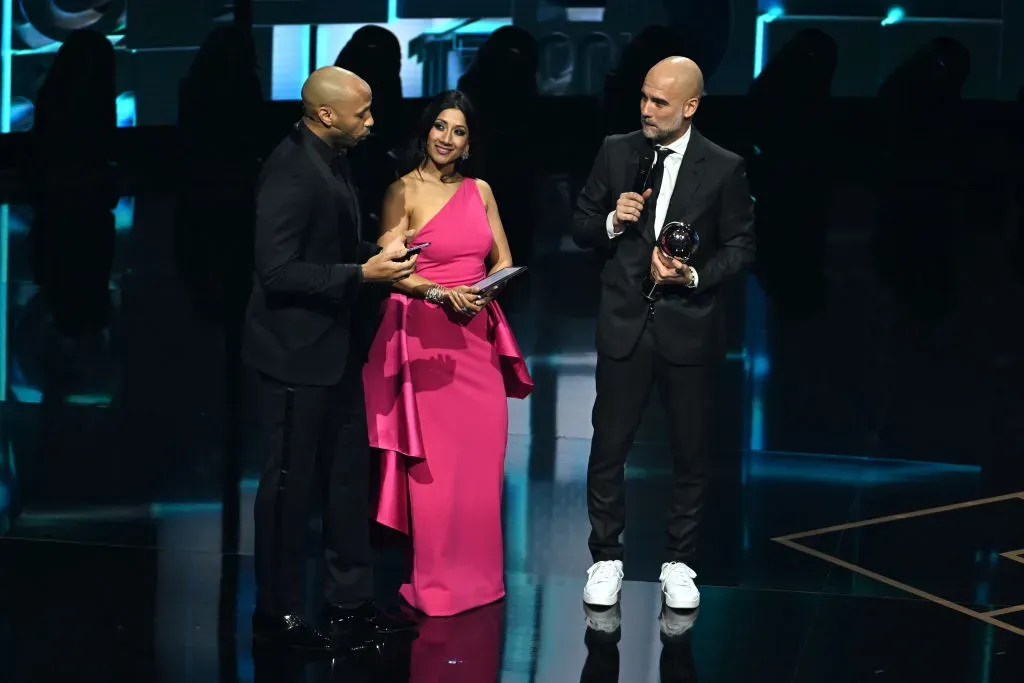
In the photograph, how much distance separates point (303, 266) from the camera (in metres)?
3.88

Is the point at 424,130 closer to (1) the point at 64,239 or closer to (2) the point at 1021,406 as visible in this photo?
(2) the point at 1021,406

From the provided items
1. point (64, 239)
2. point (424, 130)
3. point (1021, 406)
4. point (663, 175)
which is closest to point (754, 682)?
point (663, 175)

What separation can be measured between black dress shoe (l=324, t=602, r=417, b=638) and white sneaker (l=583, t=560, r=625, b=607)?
51 centimetres

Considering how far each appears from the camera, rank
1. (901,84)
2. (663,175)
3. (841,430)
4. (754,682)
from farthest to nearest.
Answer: (901,84)
(841,430)
(663,175)
(754,682)

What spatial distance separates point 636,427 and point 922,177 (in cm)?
576

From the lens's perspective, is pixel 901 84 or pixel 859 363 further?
pixel 901 84

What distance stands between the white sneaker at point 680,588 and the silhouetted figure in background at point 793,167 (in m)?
4.29

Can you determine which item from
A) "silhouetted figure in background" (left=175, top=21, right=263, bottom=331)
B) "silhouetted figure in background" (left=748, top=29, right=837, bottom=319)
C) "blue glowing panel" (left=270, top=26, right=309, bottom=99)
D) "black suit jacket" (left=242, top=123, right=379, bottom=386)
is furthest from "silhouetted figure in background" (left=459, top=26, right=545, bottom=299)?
"black suit jacket" (left=242, top=123, right=379, bottom=386)

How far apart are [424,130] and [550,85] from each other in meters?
4.97

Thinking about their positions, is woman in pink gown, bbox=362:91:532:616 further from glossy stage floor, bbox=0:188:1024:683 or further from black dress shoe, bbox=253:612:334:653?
black dress shoe, bbox=253:612:334:653

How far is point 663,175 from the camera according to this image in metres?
4.26

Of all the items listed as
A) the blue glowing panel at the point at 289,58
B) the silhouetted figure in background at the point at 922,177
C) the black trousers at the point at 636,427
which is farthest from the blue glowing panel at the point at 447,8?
the black trousers at the point at 636,427

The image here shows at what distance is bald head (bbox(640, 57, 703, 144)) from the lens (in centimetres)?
412

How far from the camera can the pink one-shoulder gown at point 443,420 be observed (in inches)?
172
